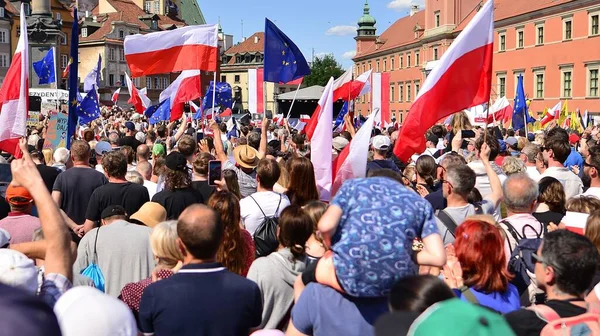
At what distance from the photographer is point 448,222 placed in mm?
5016

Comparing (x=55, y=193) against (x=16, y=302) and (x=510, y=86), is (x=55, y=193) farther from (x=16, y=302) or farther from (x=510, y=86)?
(x=510, y=86)

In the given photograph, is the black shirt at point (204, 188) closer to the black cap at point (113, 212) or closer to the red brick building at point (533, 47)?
the black cap at point (113, 212)

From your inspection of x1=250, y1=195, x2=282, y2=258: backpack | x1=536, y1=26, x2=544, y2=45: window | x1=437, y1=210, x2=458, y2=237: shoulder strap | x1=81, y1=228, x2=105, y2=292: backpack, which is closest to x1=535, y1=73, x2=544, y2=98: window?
x1=536, y1=26, x2=544, y2=45: window

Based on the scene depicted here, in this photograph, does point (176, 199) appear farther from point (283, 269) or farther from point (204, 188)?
point (283, 269)

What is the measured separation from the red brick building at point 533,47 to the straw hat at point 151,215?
155 ft

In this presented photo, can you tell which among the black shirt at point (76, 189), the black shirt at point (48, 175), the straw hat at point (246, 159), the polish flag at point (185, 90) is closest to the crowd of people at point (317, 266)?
the black shirt at point (76, 189)

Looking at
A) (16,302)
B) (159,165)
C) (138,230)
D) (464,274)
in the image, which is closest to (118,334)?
(16,302)

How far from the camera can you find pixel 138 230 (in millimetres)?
Result: 5082

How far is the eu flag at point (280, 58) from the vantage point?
10.4m

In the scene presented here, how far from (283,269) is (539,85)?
2177 inches

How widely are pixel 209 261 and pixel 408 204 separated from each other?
1088 mm

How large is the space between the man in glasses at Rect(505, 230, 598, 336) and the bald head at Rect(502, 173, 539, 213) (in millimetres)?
1567

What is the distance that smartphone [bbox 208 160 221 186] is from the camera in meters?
6.22

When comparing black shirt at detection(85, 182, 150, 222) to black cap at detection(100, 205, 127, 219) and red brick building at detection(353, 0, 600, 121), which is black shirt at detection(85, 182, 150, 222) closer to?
black cap at detection(100, 205, 127, 219)
